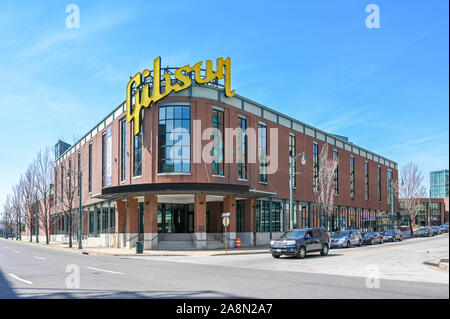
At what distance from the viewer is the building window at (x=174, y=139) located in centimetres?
3838

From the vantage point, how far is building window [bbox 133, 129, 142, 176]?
41344mm

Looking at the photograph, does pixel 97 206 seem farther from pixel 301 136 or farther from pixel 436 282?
pixel 436 282

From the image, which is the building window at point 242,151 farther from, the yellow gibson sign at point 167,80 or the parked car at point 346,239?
the parked car at point 346,239

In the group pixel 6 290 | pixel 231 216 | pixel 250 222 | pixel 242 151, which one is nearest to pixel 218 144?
pixel 242 151

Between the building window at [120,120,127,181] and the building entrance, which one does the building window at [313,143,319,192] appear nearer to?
the building entrance

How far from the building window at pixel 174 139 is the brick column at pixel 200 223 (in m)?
2.89

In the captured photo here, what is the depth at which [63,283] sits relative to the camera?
13453 mm

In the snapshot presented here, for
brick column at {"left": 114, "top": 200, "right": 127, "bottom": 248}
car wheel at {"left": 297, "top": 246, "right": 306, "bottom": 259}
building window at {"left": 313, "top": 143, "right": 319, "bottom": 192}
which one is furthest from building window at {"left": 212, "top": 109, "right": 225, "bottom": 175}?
building window at {"left": 313, "top": 143, "right": 319, "bottom": 192}

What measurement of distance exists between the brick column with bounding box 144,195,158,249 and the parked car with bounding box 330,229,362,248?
15219 millimetres

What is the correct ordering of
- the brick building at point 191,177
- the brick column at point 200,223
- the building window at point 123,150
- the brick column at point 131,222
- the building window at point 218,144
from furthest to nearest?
the building window at point 123,150
the brick column at point 131,222
the building window at point 218,144
the brick building at point 191,177
the brick column at point 200,223

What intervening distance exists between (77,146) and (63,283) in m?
58.8

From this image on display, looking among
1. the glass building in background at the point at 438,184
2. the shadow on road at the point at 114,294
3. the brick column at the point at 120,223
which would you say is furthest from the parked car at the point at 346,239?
the glass building in background at the point at 438,184

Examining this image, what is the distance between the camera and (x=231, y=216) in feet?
129
